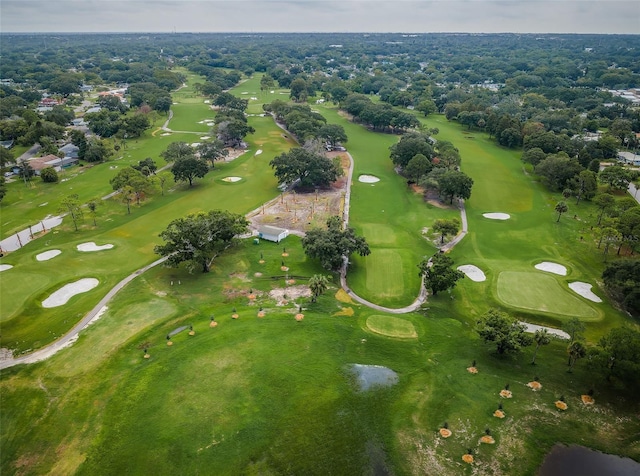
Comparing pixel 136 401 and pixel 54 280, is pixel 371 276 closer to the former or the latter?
pixel 136 401

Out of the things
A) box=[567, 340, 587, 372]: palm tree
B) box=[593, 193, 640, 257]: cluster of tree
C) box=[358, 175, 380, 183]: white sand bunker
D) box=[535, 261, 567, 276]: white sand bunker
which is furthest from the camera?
box=[358, 175, 380, 183]: white sand bunker

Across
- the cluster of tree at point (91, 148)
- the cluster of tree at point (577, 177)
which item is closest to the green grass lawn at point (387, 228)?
the cluster of tree at point (577, 177)

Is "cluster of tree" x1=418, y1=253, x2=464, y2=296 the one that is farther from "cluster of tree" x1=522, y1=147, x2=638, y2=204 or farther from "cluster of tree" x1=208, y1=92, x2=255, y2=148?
"cluster of tree" x1=208, y1=92, x2=255, y2=148

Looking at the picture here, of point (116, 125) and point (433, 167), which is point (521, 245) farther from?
point (116, 125)

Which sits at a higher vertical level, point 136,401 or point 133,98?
point 133,98

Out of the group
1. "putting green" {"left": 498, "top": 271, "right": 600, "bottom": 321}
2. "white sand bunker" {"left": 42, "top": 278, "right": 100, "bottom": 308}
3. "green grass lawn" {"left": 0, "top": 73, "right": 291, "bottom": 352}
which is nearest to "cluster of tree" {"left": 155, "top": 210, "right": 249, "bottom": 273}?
"green grass lawn" {"left": 0, "top": 73, "right": 291, "bottom": 352}

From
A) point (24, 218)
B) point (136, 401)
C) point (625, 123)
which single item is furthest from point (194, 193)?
point (625, 123)

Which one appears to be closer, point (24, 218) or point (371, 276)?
point (371, 276)
